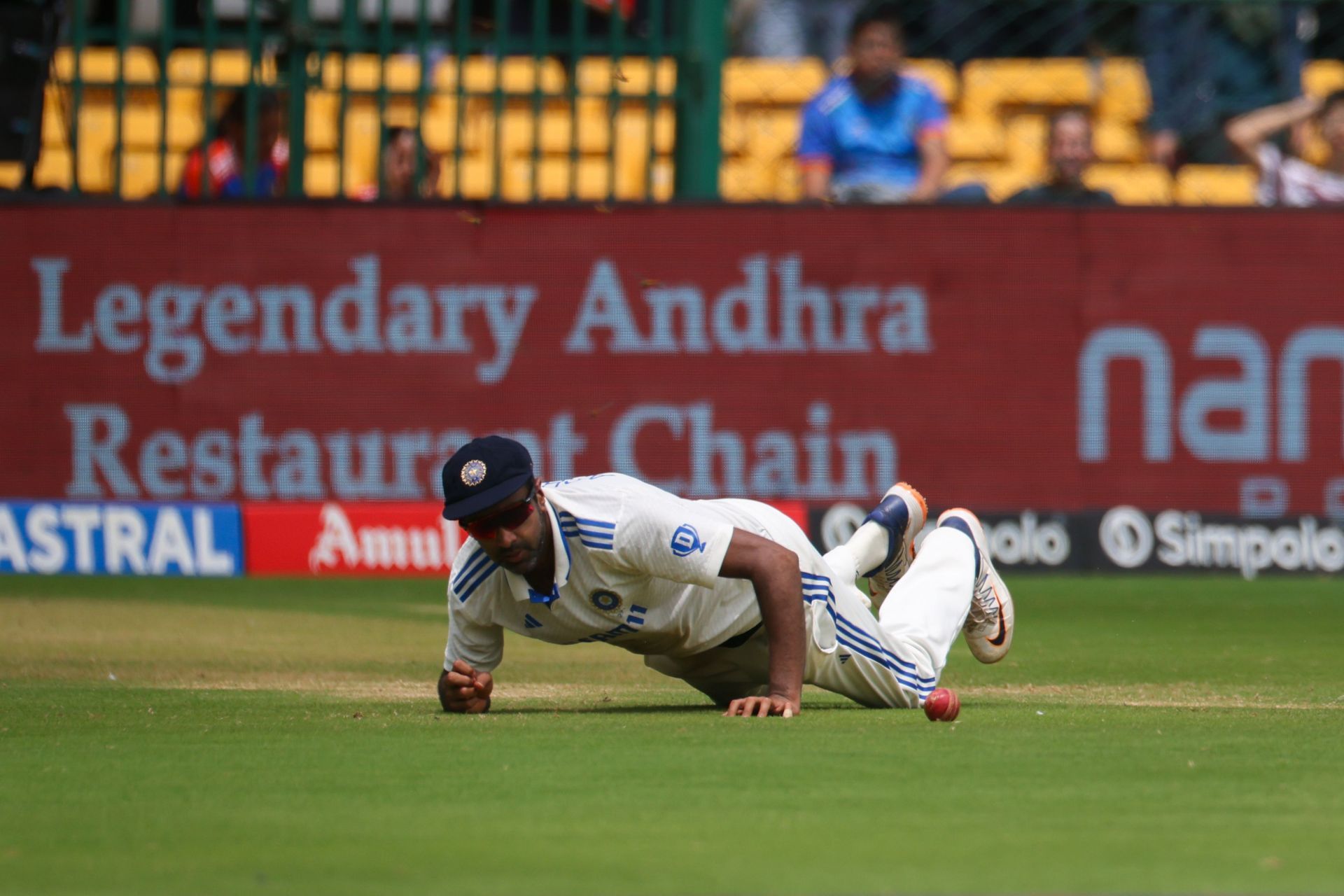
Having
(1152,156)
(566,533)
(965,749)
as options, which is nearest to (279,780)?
(566,533)

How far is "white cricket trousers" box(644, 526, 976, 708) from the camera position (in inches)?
259

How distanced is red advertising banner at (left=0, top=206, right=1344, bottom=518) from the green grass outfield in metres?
4.87

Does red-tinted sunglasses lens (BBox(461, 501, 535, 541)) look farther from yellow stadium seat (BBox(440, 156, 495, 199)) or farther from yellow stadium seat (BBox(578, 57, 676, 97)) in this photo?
yellow stadium seat (BBox(440, 156, 495, 199))

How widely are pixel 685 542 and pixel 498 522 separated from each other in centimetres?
53

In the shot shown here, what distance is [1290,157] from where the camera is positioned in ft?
48.6

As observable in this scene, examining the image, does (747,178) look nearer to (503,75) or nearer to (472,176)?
(472,176)

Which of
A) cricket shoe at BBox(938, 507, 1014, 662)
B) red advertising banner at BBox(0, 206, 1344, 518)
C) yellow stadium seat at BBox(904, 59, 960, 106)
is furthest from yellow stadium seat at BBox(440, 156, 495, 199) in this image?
cricket shoe at BBox(938, 507, 1014, 662)

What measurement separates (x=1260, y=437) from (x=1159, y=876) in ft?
33.9

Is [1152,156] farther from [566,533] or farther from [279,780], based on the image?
[279,780]

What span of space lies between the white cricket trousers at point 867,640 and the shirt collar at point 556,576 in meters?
0.72

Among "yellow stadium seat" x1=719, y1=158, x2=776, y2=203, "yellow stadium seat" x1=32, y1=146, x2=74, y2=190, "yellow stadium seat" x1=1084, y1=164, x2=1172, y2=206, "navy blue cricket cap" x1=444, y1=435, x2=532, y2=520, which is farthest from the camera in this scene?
"yellow stadium seat" x1=1084, y1=164, x2=1172, y2=206

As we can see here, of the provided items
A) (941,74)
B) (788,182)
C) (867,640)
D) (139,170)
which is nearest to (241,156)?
(139,170)

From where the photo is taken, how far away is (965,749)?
5574mm

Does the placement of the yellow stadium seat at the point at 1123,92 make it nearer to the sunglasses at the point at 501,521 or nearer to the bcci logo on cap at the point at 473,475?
the sunglasses at the point at 501,521
